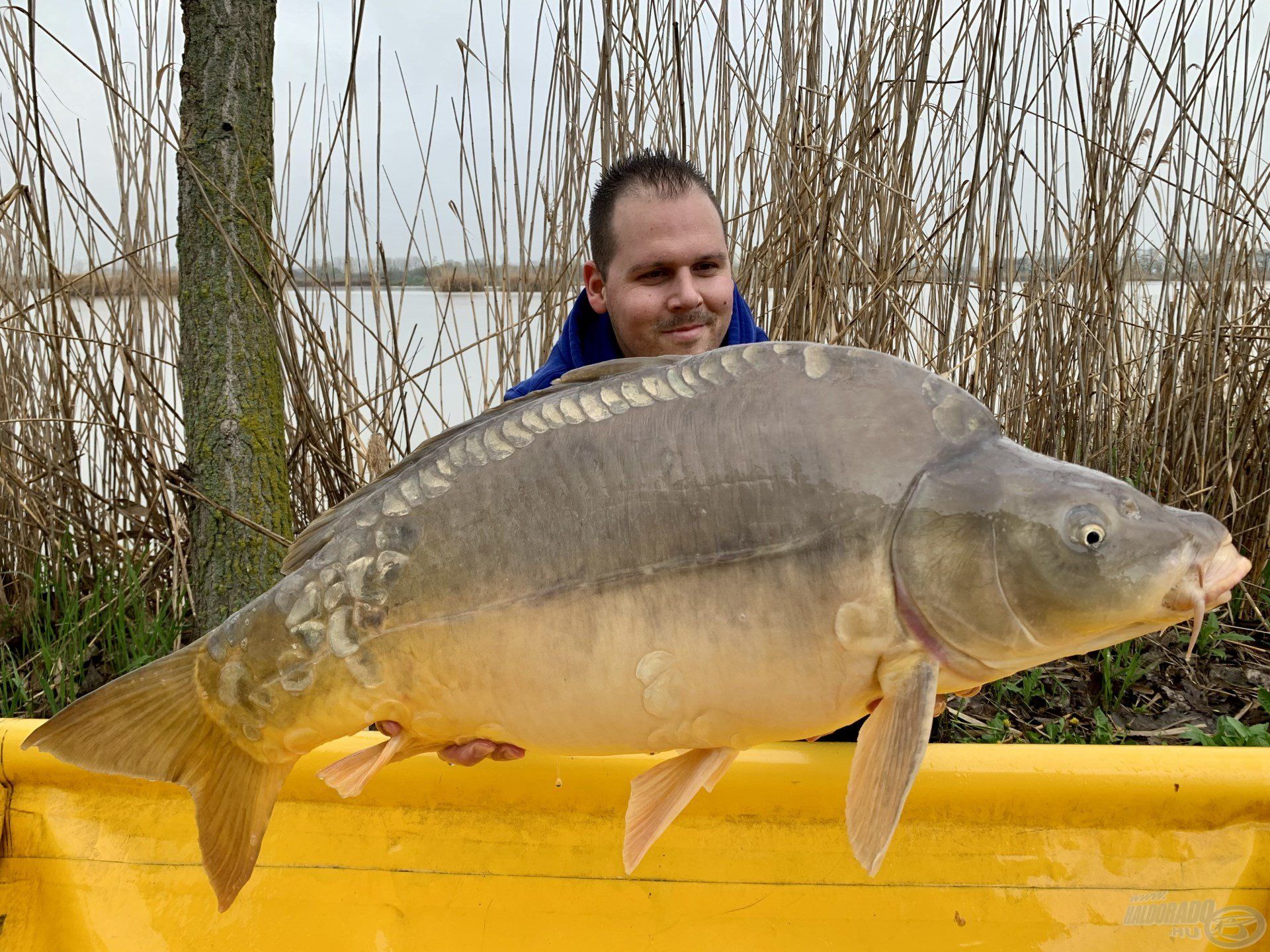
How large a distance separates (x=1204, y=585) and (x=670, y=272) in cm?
110

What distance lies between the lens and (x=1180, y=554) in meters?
0.78

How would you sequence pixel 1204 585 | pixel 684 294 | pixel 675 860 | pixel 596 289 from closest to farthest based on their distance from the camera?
1. pixel 1204 585
2. pixel 675 860
3. pixel 684 294
4. pixel 596 289

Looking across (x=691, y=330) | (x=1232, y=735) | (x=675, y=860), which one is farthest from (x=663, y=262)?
(x=1232, y=735)

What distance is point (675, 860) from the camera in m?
1.48

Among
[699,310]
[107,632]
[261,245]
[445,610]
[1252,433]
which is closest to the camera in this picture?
[445,610]

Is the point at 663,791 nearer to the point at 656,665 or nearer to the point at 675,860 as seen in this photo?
the point at 656,665

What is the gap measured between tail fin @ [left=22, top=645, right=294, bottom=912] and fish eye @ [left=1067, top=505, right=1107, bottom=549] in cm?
78

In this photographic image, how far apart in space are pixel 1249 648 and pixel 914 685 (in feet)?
5.49

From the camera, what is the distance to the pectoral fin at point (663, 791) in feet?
3.04

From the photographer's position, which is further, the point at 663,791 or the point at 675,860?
the point at 675,860

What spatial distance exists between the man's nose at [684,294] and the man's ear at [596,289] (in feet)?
0.75

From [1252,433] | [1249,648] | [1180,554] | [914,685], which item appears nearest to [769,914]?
[914,685]

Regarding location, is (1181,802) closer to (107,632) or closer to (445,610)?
(445,610)

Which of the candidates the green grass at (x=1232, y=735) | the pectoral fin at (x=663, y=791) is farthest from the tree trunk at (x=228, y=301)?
the green grass at (x=1232, y=735)
